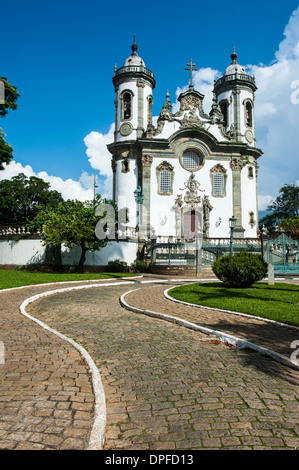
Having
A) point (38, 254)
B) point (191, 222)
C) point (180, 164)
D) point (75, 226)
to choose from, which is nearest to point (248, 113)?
point (180, 164)

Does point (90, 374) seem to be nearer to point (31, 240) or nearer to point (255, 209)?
point (31, 240)

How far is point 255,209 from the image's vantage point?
123 feet

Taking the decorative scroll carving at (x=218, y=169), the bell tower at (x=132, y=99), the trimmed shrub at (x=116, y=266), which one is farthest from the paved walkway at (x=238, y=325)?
the bell tower at (x=132, y=99)

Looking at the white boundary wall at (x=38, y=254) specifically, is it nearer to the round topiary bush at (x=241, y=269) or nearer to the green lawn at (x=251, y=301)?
the round topiary bush at (x=241, y=269)

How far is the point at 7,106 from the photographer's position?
21.0 m

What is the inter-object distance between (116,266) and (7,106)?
508 inches

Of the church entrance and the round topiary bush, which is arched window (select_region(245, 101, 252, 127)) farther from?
the round topiary bush

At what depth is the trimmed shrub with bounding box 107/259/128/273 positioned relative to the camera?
84.0 ft

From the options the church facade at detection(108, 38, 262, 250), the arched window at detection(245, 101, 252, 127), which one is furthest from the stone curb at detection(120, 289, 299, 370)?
the arched window at detection(245, 101, 252, 127)

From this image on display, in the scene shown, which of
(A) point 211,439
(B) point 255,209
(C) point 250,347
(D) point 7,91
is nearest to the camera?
(A) point 211,439

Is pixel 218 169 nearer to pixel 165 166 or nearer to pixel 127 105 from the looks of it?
pixel 165 166

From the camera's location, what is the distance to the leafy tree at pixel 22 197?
40781 millimetres

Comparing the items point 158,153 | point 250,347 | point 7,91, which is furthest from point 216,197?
point 250,347
